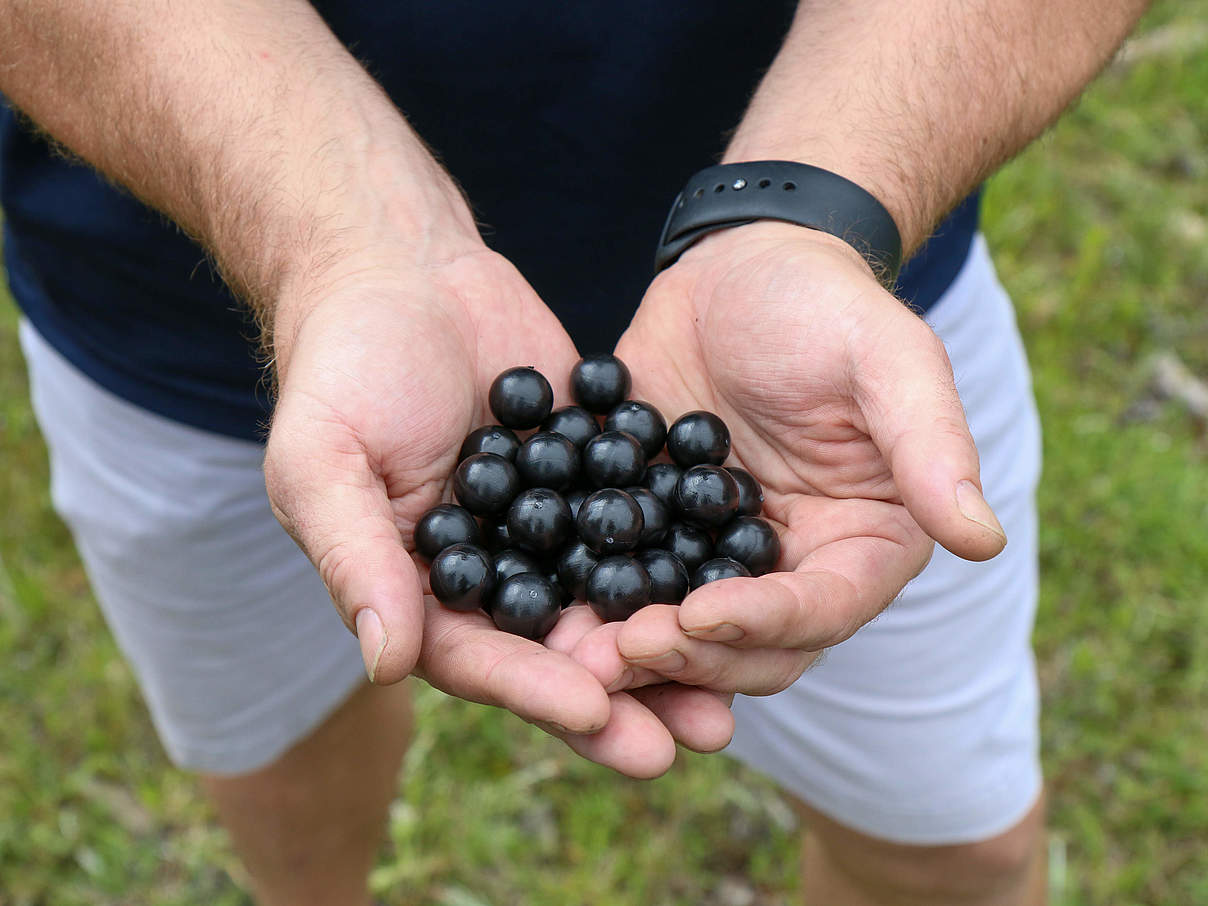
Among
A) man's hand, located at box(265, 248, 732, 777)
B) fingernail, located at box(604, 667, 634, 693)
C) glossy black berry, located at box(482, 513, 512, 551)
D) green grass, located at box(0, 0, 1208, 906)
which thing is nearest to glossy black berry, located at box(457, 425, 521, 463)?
man's hand, located at box(265, 248, 732, 777)

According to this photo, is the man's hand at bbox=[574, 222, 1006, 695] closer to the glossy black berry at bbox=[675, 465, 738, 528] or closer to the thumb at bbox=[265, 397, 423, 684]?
the glossy black berry at bbox=[675, 465, 738, 528]

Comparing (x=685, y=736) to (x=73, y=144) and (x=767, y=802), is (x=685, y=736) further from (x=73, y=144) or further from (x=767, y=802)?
(x=767, y=802)

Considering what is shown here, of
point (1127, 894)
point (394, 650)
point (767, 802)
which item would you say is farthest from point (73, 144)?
point (1127, 894)

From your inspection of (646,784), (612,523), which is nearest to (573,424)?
(612,523)

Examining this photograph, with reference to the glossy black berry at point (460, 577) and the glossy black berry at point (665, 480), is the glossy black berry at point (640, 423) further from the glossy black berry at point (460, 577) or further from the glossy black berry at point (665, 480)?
the glossy black berry at point (460, 577)

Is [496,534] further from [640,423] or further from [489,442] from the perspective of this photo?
[640,423]

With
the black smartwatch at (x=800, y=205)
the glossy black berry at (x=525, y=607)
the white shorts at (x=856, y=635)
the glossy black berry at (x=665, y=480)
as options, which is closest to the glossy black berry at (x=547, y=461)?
the glossy black berry at (x=665, y=480)
